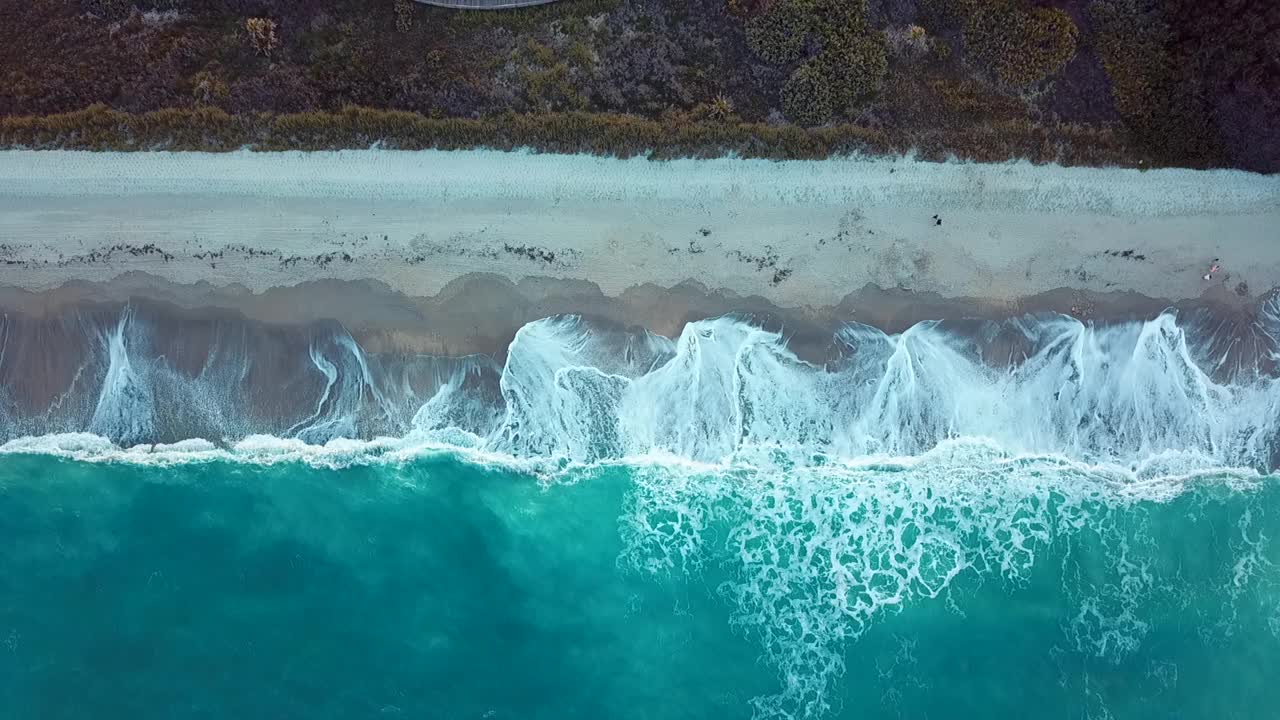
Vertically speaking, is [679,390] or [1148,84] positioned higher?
[1148,84]

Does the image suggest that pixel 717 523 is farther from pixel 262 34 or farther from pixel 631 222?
pixel 262 34

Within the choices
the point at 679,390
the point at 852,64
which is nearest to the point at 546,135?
the point at 679,390

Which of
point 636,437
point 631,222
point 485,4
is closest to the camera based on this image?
point 485,4

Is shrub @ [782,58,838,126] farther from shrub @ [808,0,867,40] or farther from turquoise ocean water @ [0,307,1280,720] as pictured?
turquoise ocean water @ [0,307,1280,720]

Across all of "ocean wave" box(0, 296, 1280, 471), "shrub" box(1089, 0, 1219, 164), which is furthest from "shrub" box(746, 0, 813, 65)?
"shrub" box(1089, 0, 1219, 164)

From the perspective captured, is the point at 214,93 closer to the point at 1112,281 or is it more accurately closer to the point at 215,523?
the point at 215,523

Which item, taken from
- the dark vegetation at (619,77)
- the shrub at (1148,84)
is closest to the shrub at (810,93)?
the dark vegetation at (619,77)

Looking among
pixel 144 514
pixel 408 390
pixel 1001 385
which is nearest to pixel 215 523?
pixel 144 514
